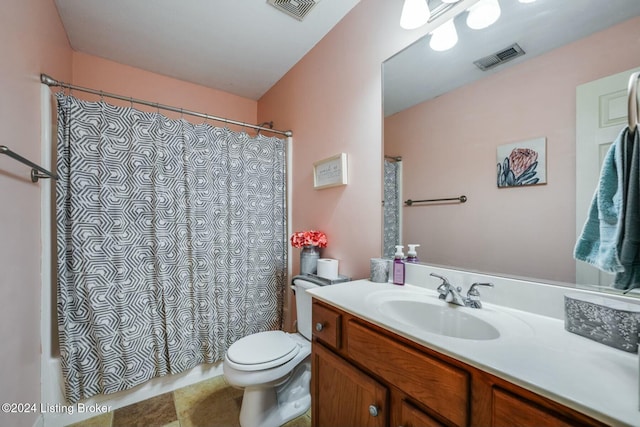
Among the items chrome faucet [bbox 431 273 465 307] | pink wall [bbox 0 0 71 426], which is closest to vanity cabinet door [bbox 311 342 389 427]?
chrome faucet [bbox 431 273 465 307]

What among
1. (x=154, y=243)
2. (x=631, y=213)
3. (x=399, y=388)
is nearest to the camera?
(x=631, y=213)

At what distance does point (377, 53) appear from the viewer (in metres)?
1.41

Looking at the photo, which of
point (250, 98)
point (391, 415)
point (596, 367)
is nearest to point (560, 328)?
point (596, 367)

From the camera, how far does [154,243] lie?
5.27 feet

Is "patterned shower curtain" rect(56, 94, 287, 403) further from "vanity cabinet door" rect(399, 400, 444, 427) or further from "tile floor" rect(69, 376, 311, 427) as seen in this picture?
"vanity cabinet door" rect(399, 400, 444, 427)

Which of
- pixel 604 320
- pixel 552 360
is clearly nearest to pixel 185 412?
pixel 552 360

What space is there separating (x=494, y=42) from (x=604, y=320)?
103cm

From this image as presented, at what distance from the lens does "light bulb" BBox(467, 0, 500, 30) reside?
998 millimetres

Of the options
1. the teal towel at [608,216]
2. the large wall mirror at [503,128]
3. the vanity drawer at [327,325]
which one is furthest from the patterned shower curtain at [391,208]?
the teal towel at [608,216]

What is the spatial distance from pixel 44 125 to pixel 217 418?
1.90 m

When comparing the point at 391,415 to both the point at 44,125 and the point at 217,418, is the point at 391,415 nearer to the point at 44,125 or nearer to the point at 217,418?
the point at 217,418

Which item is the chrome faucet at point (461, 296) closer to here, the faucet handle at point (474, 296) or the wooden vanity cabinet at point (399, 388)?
the faucet handle at point (474, 296)

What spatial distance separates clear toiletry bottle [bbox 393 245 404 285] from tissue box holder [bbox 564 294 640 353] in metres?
0.58

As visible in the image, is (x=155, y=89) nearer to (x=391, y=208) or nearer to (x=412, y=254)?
(x=391, y=208)
